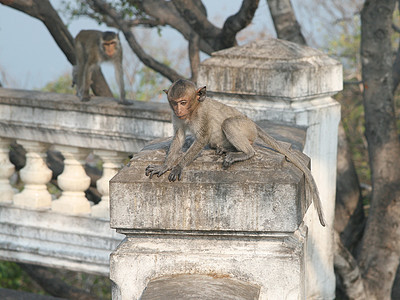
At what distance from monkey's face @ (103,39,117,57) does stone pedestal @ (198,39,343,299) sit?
73.4 inches

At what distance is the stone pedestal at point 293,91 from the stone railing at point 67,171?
476 mm

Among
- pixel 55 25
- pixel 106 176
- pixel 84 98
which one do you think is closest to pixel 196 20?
pixel 55 25

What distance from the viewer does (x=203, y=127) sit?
2.68m

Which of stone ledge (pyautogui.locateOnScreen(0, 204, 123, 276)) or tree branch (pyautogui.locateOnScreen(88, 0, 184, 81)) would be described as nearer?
stone ledge (pyautogui.locateOnScreen(0, 204, 123, 276))

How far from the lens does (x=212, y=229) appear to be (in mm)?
2098

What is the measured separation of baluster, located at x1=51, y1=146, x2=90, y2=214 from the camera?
400cm

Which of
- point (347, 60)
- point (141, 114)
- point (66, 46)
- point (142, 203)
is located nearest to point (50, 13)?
point (66, 46)

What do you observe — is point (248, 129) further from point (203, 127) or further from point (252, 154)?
point (252, 154)

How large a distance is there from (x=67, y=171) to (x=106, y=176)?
0.24m

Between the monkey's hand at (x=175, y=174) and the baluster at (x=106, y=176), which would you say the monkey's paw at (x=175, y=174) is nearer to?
the monkey's hand at (x=175, y=174)

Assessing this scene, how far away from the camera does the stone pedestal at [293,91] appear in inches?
132

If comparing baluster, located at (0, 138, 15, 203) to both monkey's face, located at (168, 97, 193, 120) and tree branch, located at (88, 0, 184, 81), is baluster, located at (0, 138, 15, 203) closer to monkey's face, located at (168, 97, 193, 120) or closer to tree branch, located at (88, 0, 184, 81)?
tree branch, located at (88, 0, 184, 81)

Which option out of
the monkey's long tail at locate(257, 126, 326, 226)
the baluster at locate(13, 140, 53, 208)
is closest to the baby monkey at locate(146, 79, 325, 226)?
the monkey's long tail at locate(257, 126, 326, 226)

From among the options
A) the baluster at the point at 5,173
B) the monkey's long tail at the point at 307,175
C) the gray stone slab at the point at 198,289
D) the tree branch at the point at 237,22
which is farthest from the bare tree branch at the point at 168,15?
the gray stone slab at the point at 198,289
